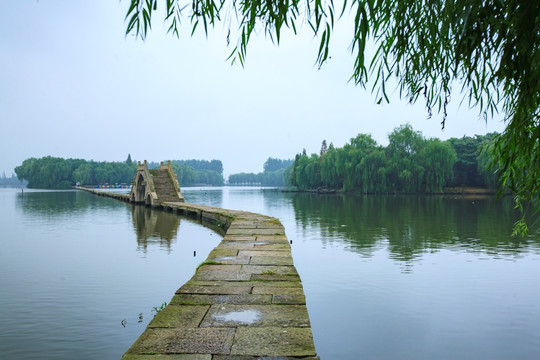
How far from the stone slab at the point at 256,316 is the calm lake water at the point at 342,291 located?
4.82 ft

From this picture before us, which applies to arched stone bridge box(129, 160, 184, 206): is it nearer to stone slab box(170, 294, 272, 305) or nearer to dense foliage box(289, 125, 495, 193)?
dense foliage box(289, 125, 495, 193)

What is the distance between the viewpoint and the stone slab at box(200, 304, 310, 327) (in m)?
4.55

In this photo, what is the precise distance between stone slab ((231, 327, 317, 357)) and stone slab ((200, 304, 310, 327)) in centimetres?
18

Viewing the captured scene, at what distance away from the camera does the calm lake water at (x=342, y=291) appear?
6.30m

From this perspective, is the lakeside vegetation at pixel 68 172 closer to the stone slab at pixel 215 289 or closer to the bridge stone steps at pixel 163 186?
the bridge stone steps at pixel 163 186

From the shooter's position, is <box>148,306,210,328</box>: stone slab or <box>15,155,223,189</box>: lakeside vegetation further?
<box>15,155,223,189</box>: lakeside vegetation

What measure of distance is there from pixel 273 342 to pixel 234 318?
2.73ft

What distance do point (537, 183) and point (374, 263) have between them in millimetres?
8439

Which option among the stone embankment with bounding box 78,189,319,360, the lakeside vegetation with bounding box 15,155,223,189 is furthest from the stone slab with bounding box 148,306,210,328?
the lakeside vegetation with bounding box 15,155,223,189

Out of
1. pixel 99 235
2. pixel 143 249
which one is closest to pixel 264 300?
pixel 143 249

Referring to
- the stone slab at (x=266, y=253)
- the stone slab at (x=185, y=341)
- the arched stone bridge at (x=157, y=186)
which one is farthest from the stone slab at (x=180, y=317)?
the arched stone bridge at (x=157, y=186)

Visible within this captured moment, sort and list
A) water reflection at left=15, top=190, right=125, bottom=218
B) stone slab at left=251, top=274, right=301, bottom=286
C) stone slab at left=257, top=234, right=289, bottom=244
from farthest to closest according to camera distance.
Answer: water reflection at left=15, top=190, right=125, bottom=218
stone slab at left=257, top=234, right=289, bottom=244
stone slab at left=251, top=274, right=301, bottom=286

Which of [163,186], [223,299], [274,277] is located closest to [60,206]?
[163,186]

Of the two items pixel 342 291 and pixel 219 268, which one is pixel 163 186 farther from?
pixel 219 268
